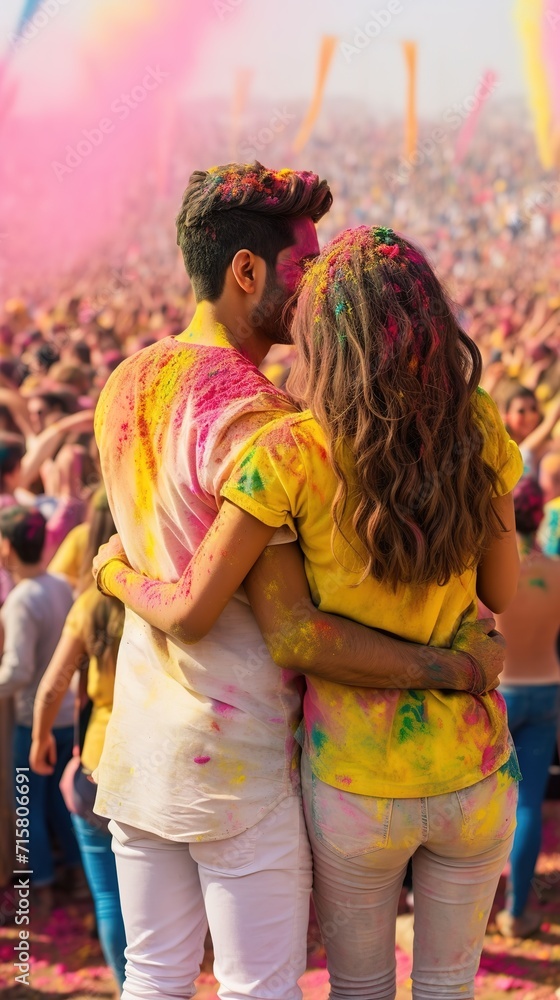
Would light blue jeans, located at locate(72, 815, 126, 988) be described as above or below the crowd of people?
below

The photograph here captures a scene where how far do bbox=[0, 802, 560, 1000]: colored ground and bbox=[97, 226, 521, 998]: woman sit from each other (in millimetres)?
1621

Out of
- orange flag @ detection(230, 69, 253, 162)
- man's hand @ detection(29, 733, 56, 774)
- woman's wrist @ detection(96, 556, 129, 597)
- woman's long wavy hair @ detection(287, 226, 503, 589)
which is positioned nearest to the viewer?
woman's long wavy hair @ detection(287, 226, 503, 589)

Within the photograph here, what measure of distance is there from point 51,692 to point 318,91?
606 inches

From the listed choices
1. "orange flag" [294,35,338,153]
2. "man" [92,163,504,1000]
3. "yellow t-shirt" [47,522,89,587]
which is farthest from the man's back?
"orange flag" [294,35,338,153]

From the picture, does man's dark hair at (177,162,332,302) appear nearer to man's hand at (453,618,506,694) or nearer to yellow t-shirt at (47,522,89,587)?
man's hand at (453,618,506,694)

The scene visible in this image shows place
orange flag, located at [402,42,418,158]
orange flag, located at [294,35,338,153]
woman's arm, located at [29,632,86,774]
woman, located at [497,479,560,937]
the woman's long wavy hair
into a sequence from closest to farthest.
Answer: the woman's long wavy hair → woman's arm, located at [29,632,86,774] → woman, located at [497,479,560,937] → orange flag, located at [294,35,338,153] → orange flag, located at [402,42,418,158]

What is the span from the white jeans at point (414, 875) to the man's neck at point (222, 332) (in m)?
0.67

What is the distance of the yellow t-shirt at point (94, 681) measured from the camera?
2662 mm

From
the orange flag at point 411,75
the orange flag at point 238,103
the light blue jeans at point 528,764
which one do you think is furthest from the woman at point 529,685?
the orange flag at point 238,103

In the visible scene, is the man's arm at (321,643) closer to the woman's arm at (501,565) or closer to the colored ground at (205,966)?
the woman's arm at (501,565)

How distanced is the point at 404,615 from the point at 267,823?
37 cm

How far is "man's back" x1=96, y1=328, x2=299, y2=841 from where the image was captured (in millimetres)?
1449

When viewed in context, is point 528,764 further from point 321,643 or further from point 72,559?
point 321,643

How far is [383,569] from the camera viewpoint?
139 centimetres
